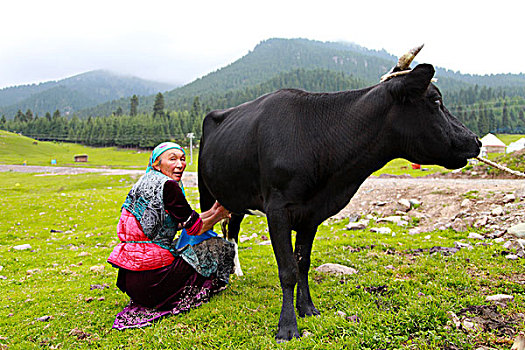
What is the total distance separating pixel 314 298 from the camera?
202 inches

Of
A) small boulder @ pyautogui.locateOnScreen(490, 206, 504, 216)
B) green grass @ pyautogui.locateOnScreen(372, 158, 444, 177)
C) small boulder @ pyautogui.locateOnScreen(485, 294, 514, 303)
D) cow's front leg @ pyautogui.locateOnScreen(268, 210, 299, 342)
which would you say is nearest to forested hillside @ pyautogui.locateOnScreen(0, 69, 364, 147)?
green grass @ pyautogui.locateOnScreen(372, 158, 444, 177)

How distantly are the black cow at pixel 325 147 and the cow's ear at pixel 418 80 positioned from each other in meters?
0.01

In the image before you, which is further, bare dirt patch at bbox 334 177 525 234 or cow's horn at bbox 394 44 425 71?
bare dirt patch at bbox 334 177 525 234

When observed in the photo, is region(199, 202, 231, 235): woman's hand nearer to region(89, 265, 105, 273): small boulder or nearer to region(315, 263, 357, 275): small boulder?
region(315, 263, 357, 275): small boulder

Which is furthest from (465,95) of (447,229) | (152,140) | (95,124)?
(447,229)

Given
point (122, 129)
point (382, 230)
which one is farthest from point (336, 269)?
point (122, 129)

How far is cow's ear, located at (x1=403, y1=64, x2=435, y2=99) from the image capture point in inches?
151

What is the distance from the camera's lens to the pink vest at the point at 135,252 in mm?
4801

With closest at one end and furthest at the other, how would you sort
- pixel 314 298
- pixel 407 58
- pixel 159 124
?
pixel 407 58 < pixel 314 298 < pixel 159 124

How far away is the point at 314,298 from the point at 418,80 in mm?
3436

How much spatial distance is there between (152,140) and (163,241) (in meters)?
115

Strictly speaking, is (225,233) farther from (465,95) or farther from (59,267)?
(465,95)

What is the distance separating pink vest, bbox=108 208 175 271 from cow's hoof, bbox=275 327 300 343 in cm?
197

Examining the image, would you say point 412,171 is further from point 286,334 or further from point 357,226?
point 286,334
